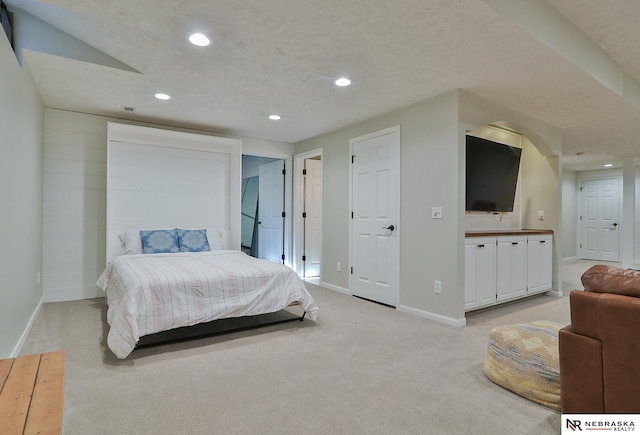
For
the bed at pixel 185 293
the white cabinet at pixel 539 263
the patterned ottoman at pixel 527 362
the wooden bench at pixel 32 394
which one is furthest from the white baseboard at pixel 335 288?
the wooden bench at pixel 32 394

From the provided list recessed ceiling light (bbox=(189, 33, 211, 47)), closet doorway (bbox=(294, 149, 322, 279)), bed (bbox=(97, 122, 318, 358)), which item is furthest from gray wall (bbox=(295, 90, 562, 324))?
recessed ceiling light (bbox=(189, 33, 211, 47))

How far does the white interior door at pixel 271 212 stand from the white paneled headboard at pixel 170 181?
108 centimetres

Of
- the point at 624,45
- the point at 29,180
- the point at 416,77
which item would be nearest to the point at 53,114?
the point at 29,180

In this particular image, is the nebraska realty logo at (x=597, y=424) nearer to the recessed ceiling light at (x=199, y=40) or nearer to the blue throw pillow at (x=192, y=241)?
the recessed ceiling light at (x=199, y=40)

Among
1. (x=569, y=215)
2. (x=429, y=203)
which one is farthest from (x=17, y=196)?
(x=569, y=215)

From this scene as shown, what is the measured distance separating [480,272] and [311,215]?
9.89 ft

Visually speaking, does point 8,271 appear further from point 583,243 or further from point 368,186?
point 583,243

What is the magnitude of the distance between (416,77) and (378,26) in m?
0.94

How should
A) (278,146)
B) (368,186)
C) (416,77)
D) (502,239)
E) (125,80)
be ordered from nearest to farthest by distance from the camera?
(416,77) < (125,80) < (502,239) < (368,186) < (278,146)

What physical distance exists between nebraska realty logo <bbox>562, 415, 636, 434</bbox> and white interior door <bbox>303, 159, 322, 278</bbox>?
4495mm

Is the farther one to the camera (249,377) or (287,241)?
(287,241)

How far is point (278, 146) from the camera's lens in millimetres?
5844

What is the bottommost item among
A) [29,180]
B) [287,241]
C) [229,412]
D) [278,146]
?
[229,412]

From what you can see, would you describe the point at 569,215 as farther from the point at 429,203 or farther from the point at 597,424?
the point at 597,424
